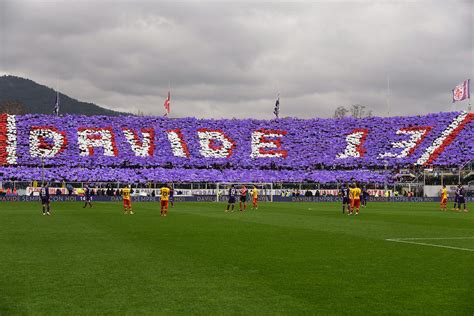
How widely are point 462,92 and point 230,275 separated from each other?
8064 cm

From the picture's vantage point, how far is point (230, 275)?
12.7m

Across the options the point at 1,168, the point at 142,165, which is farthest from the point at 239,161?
the point at 1,168

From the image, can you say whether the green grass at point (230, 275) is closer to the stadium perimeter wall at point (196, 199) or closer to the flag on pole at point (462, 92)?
the stadium perimeter wall at point (196, 199)

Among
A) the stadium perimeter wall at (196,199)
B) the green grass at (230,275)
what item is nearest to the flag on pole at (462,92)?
the stadium perimeter wall at (196,199)

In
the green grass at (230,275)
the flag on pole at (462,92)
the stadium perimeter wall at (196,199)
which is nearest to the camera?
the green grass at (230,275)

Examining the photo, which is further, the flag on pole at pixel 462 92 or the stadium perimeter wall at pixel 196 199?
the flag on pole at pixel 462 92

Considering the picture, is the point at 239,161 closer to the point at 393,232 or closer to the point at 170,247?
the point at 393,232

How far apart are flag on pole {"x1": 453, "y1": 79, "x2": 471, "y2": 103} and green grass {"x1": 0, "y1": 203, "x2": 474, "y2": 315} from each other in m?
68.9

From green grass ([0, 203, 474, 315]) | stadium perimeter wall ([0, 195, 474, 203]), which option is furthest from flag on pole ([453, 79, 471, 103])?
green grass ([0, 203, 474, 315])

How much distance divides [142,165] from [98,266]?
76436 mm

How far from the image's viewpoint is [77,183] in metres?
75.1

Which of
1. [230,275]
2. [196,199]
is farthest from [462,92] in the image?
[230,275]

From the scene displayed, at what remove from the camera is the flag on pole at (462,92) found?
3349 inches

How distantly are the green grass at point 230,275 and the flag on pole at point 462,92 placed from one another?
68907 mm
